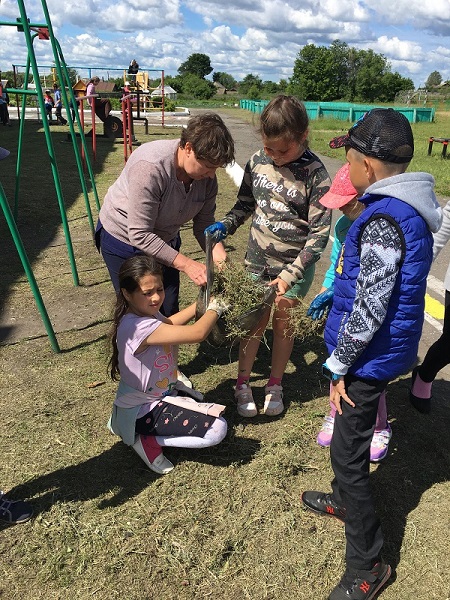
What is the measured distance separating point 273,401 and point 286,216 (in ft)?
3.65

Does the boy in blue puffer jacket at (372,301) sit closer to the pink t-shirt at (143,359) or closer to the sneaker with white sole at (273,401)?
the pink t-shirt at (143,359)

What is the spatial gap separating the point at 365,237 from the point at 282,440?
153 centimetres

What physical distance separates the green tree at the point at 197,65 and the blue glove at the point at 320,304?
420 feet

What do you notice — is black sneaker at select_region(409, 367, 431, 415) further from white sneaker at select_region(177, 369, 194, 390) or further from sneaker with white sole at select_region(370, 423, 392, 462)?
white sneaker at select_region(177, 369, 194, 390)

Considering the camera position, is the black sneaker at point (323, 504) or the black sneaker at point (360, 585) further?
the black sneaker at point (323, 504)

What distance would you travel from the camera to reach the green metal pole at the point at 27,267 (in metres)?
3.44

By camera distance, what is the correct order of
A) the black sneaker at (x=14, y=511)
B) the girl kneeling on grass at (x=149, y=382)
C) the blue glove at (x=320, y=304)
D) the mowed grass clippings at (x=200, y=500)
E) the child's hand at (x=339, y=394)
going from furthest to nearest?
1. the blue glove at (x=320, y=304)
2. the girl kneeling on grass at (x=149, y=382)
3. the black sneaker at (x=14, y=511)
4. the mowed grass clippings at (x=200, y=500)
5. the child's hand at (x=339, y=394)

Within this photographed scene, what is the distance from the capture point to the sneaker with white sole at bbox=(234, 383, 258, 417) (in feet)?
10.3

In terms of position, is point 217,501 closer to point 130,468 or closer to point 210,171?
point 130,468

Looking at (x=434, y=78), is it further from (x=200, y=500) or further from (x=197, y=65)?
(x=200, y=500)

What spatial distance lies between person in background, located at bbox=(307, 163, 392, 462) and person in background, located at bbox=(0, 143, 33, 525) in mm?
1514

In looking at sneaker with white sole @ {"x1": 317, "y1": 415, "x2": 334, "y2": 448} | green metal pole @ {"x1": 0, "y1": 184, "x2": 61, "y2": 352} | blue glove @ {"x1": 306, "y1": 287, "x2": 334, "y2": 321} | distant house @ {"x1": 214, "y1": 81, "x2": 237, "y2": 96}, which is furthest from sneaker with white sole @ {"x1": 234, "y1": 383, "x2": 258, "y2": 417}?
distant house @ {"x1": 214, "y1": 81, "x2": 237, "y2": 96}

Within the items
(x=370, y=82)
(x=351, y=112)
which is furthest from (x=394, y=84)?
(x=351, y=112)

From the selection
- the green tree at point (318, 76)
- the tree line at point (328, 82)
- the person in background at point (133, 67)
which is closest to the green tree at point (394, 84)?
the tree line at point (328, 82)
